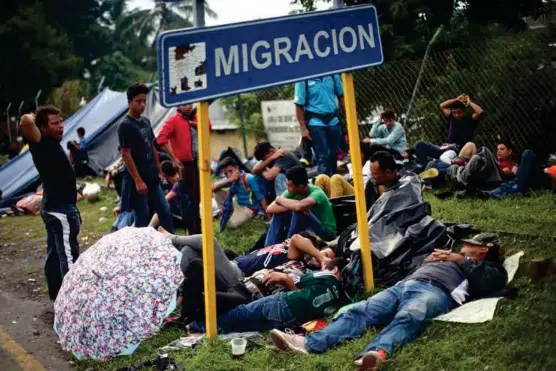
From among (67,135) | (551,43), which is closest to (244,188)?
(551,43)

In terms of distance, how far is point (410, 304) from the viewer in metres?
4.23

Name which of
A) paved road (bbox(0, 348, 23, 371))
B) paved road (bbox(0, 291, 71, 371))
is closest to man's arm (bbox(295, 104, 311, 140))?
paved road (bbox(0, 291, 71, 371))

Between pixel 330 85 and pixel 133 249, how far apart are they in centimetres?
373

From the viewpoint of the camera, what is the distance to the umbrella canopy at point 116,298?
475 cm

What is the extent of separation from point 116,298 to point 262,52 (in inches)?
82.8

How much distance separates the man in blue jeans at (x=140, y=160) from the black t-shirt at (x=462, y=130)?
4359 mm

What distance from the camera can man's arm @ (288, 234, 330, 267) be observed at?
557 cm

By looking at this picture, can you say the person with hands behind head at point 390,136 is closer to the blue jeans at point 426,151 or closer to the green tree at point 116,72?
the blue jeans at point 426,151

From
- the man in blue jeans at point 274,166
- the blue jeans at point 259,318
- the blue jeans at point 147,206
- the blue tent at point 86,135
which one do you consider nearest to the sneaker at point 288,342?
the blue jeans at point 259,318

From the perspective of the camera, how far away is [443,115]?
10133 millimetres

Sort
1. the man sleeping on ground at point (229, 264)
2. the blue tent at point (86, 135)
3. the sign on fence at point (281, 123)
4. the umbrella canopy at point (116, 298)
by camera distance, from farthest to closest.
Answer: the blue tent at point (86, 135) < the sign on fence at point (281, 123) < the man sleeping on ground at point (229, 264) < the umbrella canopy at point (116, 298)

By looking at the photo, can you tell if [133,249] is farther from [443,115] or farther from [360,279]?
[443,115]

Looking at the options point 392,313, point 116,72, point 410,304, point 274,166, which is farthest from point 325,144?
point 116,72

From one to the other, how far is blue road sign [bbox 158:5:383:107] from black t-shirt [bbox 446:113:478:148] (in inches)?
181
